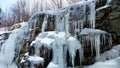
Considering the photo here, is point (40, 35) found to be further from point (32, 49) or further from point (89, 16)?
point (89, 16)

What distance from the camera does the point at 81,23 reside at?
23.2 ft

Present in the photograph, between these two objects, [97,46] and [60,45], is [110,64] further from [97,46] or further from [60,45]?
[60,45]

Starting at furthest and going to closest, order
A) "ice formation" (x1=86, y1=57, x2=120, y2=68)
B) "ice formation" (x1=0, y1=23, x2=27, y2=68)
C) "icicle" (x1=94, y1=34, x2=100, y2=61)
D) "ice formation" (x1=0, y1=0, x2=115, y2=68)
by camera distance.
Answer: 1. "ice formation" (x1=0, y1=23, x2=27, y2=68)
2. "ice formation" (x1=0, y1=0, x2=115, y2=68)
3. "icicle" (x1=94, y1=34, x2=100, y2=61)
4. "ice formation" (x1=86, y1=57, x2=120, y2=68)

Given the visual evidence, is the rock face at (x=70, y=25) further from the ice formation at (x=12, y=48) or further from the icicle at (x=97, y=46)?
the ice formation at (x=12, y=48)

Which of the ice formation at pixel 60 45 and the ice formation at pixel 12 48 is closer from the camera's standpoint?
the ice formation at pixel 60 45

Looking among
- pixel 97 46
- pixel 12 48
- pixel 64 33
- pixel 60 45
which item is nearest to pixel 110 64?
pixel 97 46

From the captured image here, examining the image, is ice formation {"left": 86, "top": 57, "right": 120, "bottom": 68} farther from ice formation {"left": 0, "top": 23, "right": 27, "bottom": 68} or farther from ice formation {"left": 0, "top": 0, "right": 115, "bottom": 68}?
ice formation {"left": 0, "top": 23, "right": 27, "bottom": 68}

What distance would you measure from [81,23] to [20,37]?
2678mm

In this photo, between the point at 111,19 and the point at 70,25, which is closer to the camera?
the point at 111,19

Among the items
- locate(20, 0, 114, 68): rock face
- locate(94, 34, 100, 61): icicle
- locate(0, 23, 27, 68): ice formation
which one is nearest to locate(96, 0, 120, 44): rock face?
locate(20, 0, 114, 68): rock face

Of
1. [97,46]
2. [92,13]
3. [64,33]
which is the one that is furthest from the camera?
[64,33]

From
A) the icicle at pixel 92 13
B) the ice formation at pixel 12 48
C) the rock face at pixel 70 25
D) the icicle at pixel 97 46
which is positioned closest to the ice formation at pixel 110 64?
the icicle at pixel 97 46

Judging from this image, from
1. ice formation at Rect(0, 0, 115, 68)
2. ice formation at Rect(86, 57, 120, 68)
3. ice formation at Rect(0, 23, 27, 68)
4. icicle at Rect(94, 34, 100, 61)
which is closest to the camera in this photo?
ice formation at Rect(86, 57, 120, 68)

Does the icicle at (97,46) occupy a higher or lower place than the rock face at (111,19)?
lower
